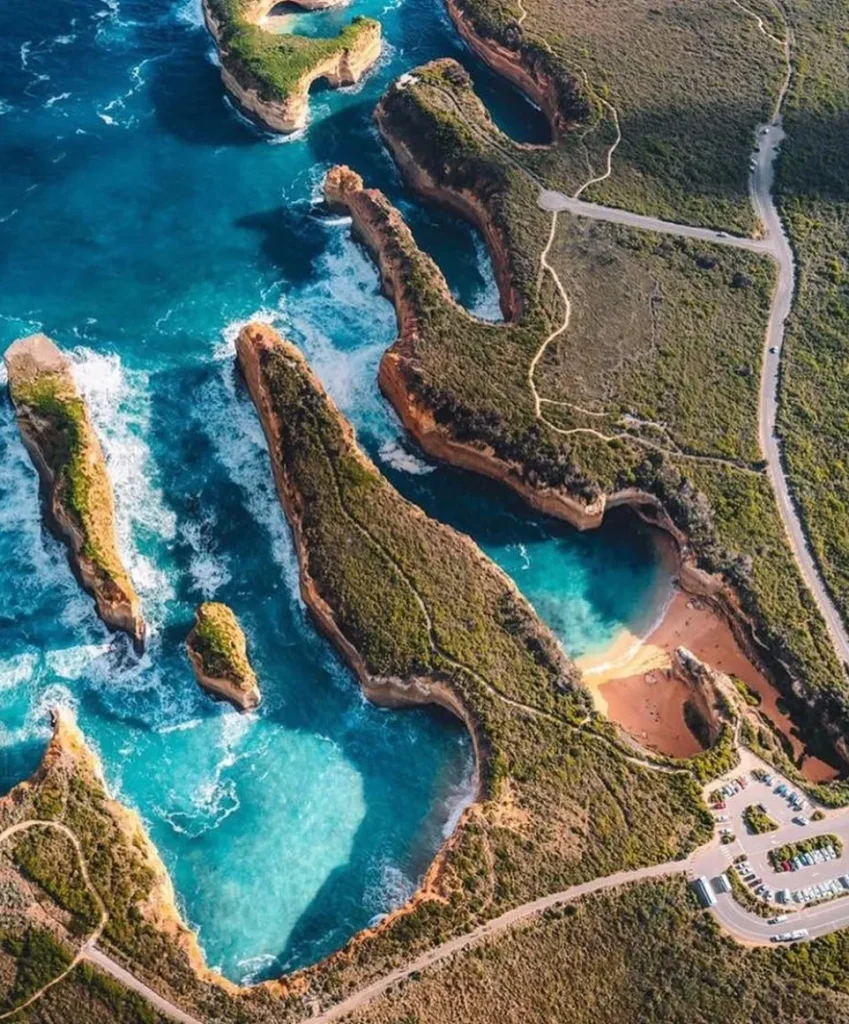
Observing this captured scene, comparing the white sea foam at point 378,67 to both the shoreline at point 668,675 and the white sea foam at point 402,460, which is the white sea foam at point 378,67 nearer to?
the white sea foam at point 402,460

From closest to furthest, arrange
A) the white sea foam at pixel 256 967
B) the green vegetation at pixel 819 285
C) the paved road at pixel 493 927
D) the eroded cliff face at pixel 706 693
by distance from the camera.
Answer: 1. the paved road at pixel 493 927
2. the white sea foam at pixel 256 967
3. the eroded cliff face at pixel 706 693
4. the green vegetation at pixel 819 285

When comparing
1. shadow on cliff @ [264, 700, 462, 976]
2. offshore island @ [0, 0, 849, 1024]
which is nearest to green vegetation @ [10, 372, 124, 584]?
offshore island @ [0, 0, 849, 1024]

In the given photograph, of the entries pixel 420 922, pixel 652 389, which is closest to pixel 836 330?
pixel 652 389

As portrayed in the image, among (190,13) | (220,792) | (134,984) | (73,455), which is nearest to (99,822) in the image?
(220,792)

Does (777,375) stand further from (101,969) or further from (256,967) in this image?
(101,969)

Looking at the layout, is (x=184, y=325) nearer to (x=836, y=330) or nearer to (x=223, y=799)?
(x=223, y=799)

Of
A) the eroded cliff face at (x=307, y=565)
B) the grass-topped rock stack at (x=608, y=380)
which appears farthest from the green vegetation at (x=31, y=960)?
the grass-topped rock stack at (x=608, y=380)
